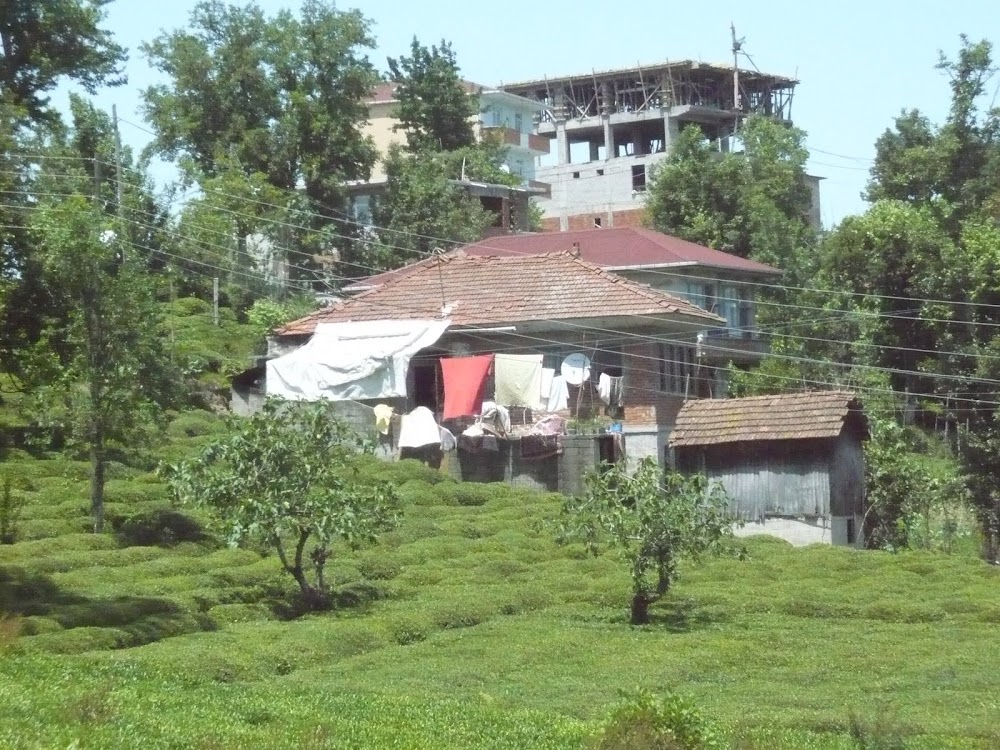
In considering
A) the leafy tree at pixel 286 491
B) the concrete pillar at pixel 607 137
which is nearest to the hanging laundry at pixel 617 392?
the leafy tree at pixel 286 491

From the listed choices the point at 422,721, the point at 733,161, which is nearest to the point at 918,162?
the point at 733,161

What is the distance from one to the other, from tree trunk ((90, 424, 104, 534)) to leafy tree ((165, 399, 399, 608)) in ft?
13.6

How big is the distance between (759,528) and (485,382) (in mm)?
9257

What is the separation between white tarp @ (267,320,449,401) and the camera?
44094 mm

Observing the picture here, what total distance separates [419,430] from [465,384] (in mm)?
1968

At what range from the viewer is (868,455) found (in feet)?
142

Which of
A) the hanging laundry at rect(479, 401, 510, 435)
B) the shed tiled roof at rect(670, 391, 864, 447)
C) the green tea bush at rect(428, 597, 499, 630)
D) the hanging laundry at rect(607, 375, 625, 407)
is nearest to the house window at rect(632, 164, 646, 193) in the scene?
the hanging laundry at rect(607, 375, 625, 407)

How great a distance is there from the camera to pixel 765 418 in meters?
41.6

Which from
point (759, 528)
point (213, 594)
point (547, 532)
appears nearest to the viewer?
point (213, 594)

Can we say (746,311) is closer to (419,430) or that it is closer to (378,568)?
(419,430)

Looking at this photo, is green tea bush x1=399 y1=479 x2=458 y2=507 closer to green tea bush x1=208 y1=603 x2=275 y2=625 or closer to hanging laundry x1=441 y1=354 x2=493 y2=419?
hanging laundry x1=441 y1=354 x2=493 y2=419

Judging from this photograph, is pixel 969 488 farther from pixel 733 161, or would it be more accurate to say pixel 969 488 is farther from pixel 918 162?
pixel 733 161

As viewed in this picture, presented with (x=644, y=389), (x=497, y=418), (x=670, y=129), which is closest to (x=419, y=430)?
(x=497, y=418)

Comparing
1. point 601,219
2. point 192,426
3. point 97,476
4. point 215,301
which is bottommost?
point 97,476
